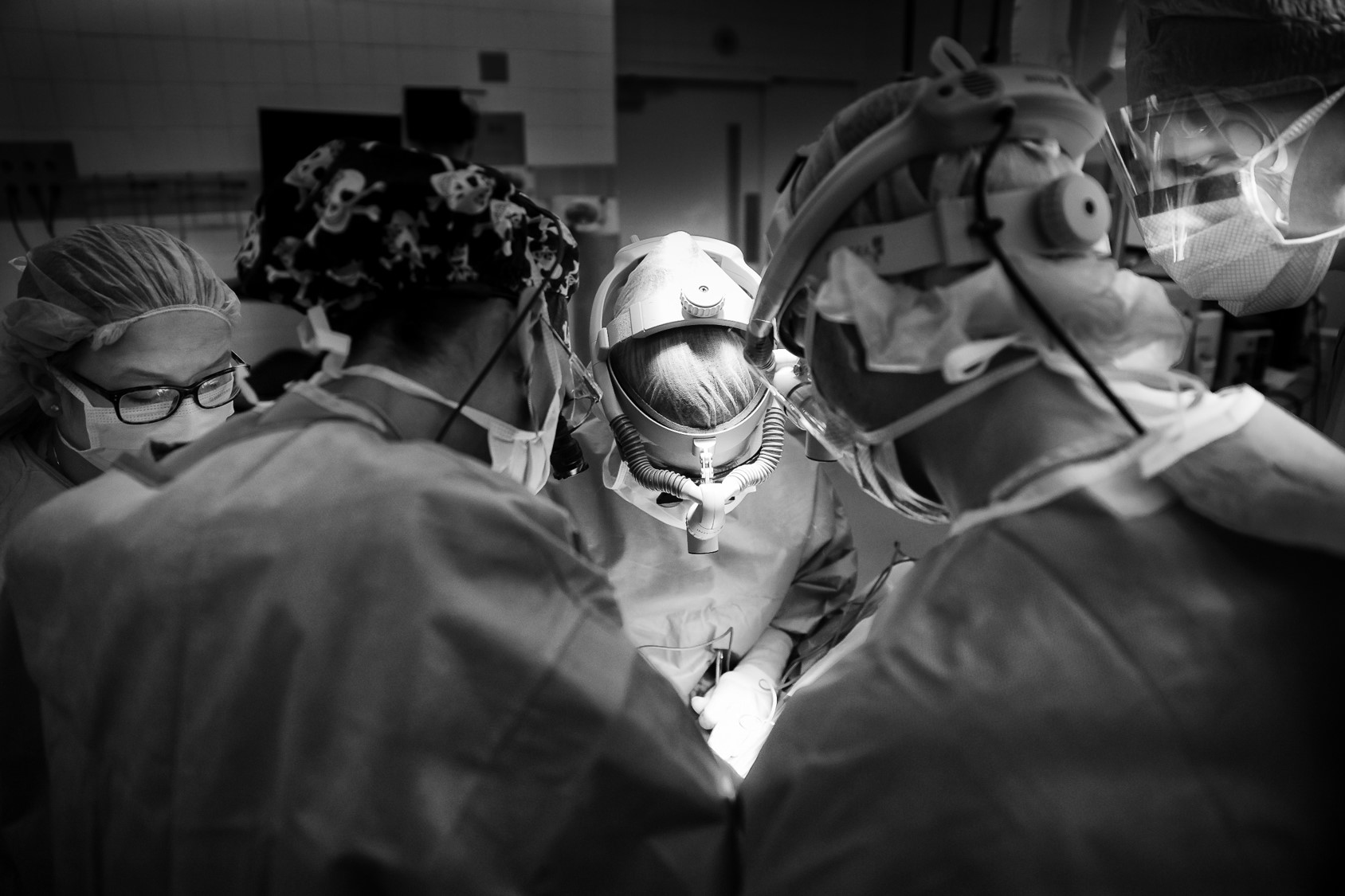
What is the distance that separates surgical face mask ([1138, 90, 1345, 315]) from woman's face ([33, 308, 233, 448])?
188 cm

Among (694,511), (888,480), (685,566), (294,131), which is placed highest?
(294,131)

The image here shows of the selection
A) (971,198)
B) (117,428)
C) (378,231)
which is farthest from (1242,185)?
(117,428)

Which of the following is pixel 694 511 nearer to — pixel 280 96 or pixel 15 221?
pixel 280 96

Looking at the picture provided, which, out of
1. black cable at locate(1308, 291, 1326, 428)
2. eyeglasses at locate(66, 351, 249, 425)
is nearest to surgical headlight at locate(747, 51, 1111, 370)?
eyeglasses at locate(66, 351, 249, 425)

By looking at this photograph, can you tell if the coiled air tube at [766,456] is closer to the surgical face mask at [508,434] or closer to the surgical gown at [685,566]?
the surgical gown at [685,566]

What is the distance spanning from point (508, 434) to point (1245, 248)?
49.6 inches

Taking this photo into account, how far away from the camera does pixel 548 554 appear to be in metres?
0.89

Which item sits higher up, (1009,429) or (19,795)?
(1009,429)

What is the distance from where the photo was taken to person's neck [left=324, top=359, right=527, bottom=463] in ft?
3.24

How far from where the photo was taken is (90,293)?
5.35ft

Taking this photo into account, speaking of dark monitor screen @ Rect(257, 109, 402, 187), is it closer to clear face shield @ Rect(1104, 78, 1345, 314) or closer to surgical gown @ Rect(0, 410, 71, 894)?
surgical gown @ Rect(0, 410, 71, 894)

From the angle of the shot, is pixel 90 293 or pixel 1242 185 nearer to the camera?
pixel 1242 185

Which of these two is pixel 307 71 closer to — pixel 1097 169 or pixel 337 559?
pixel 337 559

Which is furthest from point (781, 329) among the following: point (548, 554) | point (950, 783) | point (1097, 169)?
point (1097, 169)
